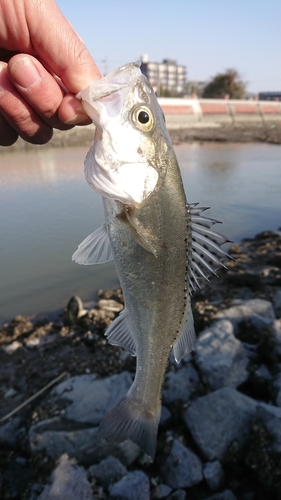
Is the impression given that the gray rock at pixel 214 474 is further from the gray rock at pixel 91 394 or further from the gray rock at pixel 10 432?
the gray rock at pixel 10 432

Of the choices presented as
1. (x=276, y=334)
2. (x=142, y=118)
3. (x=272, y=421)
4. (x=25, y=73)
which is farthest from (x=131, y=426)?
(x=276, y=334)

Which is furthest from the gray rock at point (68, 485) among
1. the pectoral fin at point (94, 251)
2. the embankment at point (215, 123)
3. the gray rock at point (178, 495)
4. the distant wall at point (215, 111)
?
the distant wall at point (215, 111)

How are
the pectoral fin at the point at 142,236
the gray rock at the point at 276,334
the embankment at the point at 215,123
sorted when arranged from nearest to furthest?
the pectoral fin at the point at 142,236, the gray rock at the point at 276,334, the embankment at the point at 215,123

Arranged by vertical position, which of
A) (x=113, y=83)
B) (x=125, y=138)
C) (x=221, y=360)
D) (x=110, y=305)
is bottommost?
(x=110, y=305)

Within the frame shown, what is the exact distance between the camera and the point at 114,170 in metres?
1.87

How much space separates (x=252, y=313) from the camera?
210 inches

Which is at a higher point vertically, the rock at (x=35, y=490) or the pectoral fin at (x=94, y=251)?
the pectoral fin at (x=94, y=251)

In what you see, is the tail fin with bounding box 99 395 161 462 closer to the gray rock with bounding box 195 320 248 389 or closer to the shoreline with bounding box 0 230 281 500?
the shoreline with bounding box 0 230 281 500

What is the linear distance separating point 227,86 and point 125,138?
194 ft

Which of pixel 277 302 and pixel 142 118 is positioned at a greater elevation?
pixel 142 118

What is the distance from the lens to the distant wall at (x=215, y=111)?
35000mm

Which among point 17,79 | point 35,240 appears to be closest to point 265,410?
point 17,79

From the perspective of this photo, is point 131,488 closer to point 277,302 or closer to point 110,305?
point 110,305

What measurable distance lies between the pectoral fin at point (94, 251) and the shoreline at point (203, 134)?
21590 millimetres
